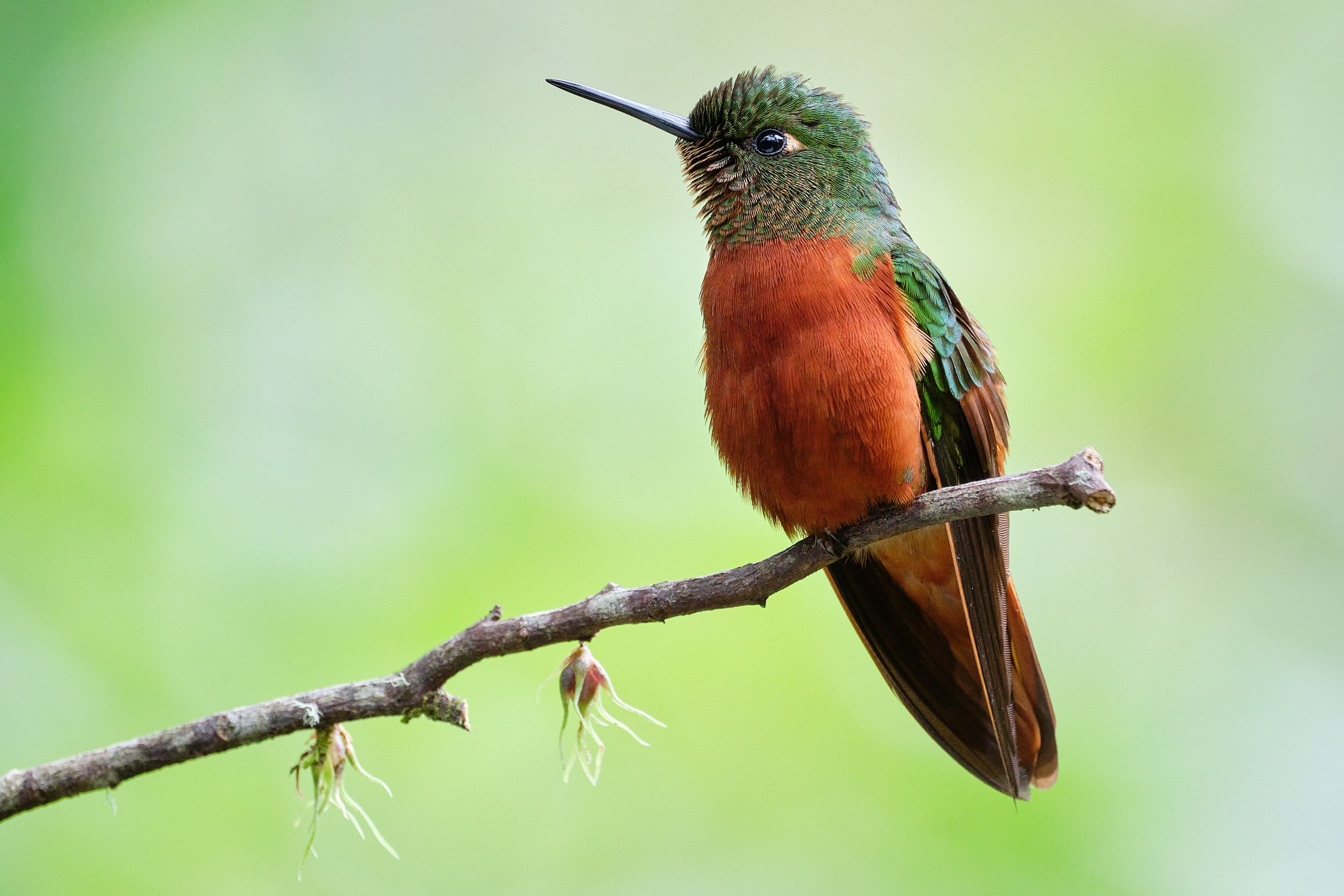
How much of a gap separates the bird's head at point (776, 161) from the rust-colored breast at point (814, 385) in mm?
167

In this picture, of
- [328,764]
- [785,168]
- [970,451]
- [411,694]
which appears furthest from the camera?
[785,168]

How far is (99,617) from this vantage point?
6.09 m

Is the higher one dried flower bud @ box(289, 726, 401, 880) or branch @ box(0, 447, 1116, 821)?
branch @ box(0, 447, 1116, 821)

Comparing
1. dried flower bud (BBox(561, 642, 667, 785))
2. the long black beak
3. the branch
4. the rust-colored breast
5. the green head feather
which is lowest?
dried flower bud (BBox(561, 642, 667, 785))

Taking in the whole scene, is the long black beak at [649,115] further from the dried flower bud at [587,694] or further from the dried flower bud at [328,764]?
the dried flower bud at [328,764]

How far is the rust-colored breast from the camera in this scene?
142 inches

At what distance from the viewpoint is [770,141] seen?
4332 mm

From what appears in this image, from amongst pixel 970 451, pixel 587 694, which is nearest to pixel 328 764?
pixel 587 694

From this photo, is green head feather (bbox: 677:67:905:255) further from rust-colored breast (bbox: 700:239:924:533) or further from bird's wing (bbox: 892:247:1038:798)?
bird's wing (bbox: 892:247:1038:798)

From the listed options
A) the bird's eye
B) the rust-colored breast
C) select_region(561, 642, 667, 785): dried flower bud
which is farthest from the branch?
the bird's eye

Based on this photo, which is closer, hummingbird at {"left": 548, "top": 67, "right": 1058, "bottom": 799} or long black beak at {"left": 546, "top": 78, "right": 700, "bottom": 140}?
hummingbird at {"left": 548, "top": 67, "right": 1058, "bottom": 799}

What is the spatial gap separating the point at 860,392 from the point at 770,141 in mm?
1275

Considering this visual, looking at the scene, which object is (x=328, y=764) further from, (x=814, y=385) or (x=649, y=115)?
(x=649, y=115)

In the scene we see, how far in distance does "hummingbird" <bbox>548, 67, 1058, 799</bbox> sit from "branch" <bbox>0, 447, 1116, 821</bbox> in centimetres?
60
